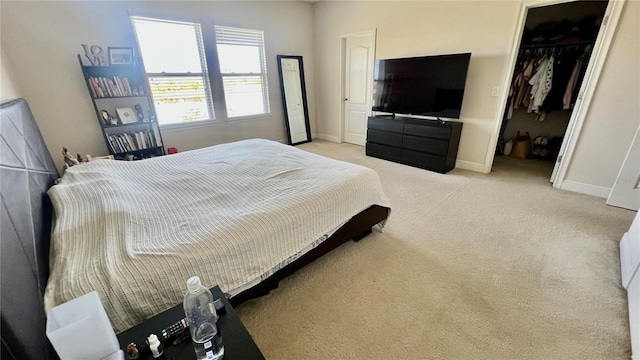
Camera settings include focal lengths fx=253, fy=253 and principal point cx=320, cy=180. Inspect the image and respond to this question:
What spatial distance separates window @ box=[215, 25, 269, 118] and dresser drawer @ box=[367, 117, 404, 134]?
6.50ft

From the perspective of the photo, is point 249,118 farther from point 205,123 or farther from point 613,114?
point 613,114

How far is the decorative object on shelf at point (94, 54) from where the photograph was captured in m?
2.89

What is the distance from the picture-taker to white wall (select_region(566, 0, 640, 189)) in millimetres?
2385

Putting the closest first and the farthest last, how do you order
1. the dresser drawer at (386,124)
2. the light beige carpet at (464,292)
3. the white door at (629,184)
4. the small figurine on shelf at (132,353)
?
the small figurine on shelf at (132,353), the light beige carpet at (464,292), the white door at (629,184), the dresser drawer at (386,124)

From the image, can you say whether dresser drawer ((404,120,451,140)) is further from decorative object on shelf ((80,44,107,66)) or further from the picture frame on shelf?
decorative object on shelf ((80,44,107,66))

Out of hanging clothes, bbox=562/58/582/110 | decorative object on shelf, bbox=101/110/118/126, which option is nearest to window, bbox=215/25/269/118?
decorative object on shelf, bbox=101/110/118/126

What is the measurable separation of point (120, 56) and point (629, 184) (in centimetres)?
557

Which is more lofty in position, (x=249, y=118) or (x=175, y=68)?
(x=175, y=68)

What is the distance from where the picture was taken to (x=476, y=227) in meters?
2.28

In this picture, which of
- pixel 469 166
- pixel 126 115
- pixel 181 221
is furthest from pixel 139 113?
pixel 469 166

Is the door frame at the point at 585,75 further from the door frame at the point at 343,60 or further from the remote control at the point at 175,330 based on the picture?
the remote control at the point at 175,330

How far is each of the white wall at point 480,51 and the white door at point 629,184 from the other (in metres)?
0.29

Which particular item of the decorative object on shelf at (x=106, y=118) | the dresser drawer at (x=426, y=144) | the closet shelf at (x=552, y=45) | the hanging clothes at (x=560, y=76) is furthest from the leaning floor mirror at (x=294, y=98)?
the hanging clothes at (x=560, y=76)

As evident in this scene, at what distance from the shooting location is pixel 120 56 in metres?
3.02
